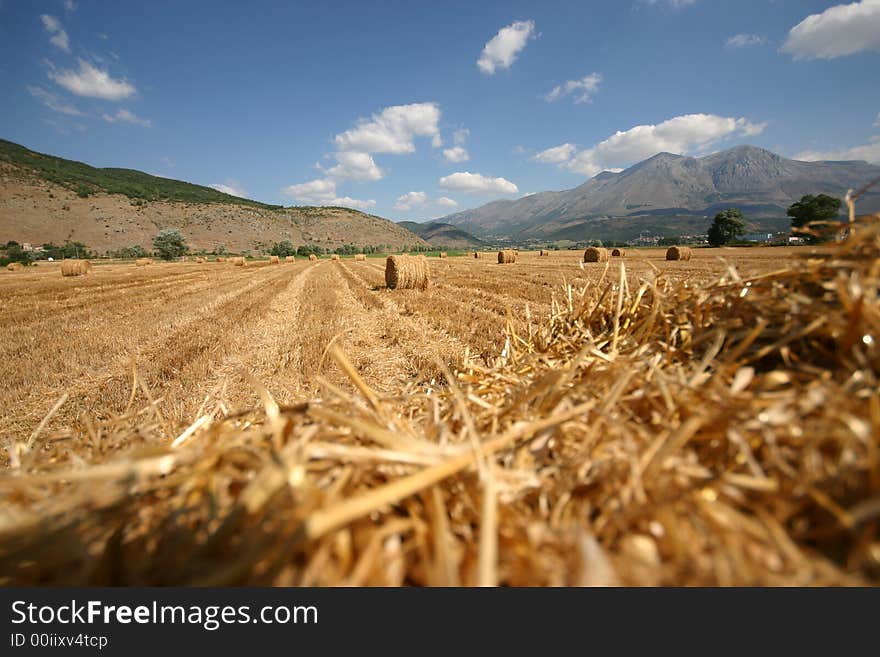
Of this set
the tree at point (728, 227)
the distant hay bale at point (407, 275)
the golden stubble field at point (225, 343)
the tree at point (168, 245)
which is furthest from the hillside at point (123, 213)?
the tree at point (728, 227)

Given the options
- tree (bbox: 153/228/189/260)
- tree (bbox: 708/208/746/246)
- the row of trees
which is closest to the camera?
tree (bbox: 153/228/189/260)

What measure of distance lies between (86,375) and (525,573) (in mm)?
7218

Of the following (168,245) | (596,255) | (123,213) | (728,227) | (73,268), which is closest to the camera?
(73,268)

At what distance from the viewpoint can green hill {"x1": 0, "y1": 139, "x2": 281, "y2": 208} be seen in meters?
87.9

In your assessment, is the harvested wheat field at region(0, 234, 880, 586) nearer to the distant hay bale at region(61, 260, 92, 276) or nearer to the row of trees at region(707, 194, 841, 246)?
the distant hay bale at region(61, 260, 92, 276)

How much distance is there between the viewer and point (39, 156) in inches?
3944

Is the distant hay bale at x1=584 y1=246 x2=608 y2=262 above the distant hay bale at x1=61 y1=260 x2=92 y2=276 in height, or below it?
above

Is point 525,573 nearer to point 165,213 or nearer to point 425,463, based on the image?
point 425,463

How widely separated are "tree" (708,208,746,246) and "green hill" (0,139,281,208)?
123m

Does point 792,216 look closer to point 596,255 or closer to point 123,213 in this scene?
point 596,255

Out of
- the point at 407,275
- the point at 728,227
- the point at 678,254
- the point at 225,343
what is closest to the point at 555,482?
the point at 225,343

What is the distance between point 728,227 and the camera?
6419cm

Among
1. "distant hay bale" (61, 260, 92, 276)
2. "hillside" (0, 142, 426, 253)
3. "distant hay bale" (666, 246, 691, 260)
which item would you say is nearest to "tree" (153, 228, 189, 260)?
"hillside" (0, 142, 426, 253)

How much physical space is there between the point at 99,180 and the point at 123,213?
25.4 m
